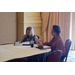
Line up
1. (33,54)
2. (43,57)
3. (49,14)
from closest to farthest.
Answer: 1. (33,54)
2. (43,57)
3. (49,14)

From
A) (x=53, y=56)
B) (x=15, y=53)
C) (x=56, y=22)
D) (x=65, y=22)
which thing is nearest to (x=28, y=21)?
(x=56, y=22)

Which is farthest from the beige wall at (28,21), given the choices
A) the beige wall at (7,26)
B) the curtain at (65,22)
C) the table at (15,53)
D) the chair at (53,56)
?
the chair at (53,56)

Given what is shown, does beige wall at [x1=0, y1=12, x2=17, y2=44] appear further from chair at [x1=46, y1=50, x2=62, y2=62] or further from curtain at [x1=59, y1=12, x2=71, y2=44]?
chair at [x1=46, y1=50, x2=62, y2=62]

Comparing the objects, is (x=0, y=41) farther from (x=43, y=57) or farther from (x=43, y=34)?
(x=43, y=57)

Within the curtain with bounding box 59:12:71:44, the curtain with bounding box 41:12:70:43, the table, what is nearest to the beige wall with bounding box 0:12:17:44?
the curtain with bounding box 41:12:70:43

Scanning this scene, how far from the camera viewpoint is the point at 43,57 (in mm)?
2014

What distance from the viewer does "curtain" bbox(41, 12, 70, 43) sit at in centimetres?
504

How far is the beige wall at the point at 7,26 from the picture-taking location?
194 inches

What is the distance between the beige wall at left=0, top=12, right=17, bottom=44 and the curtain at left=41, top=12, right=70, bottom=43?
161 cm

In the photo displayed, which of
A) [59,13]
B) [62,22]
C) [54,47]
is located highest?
[59,13]

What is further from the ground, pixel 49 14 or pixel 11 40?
pixel 49 14
